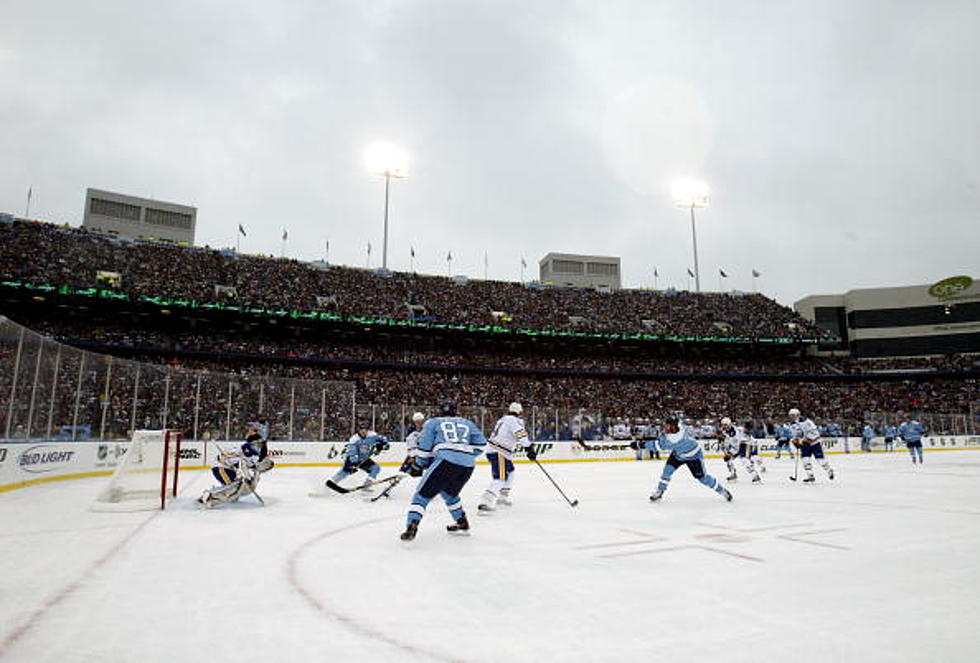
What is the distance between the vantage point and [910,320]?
5672cm

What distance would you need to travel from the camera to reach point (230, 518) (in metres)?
8.82

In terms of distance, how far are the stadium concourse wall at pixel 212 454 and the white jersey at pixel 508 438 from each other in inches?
221

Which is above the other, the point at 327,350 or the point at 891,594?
the point at 327,350

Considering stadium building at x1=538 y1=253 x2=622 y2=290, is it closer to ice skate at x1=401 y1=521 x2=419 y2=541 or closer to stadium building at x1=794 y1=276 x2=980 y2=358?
stadium building at x1=794 y1=276 x2=980 y2=358

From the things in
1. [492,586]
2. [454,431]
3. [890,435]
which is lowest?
[492,586]

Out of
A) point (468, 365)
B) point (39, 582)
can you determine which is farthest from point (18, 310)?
point (39, 582)

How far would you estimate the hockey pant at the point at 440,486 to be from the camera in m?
7.12

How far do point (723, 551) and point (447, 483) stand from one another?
3.20 meters

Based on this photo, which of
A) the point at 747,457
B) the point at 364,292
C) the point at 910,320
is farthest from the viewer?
the point at 910,320

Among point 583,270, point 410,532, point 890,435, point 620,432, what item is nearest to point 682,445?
point 410,532

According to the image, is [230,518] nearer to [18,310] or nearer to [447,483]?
[447,483]

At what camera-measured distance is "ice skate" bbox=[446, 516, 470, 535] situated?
746 centimetres

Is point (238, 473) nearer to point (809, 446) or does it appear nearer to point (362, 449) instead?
point (362, 449)

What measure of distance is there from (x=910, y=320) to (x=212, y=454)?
61.8m
